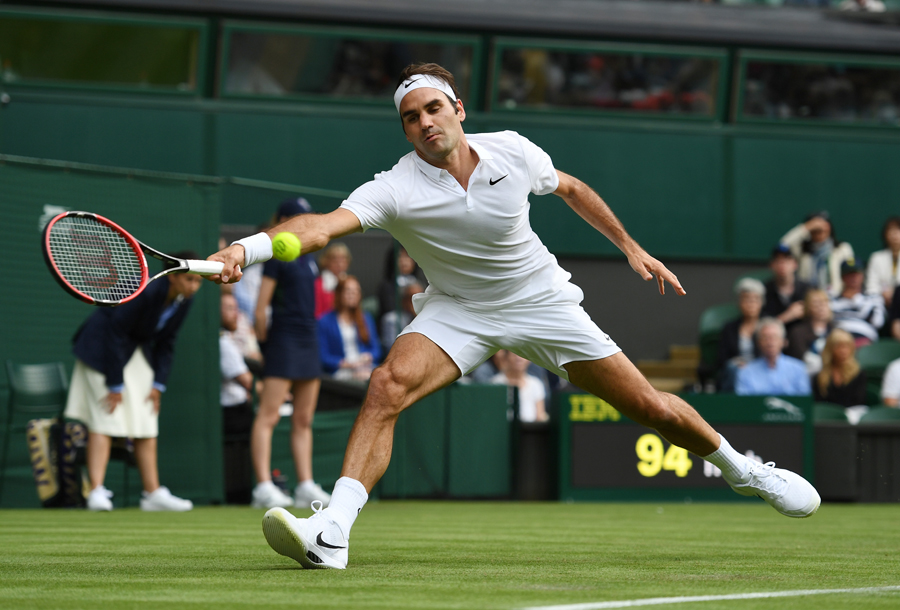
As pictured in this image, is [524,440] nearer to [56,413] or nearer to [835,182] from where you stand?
[56,413]

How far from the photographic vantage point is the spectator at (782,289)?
1388 centimetres

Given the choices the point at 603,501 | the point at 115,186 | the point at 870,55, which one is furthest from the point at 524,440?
the point at 870,55

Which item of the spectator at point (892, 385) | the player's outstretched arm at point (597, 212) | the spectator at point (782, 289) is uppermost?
the spectator at point (782, 289)

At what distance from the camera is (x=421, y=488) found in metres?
12.0

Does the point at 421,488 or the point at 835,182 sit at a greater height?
the point at 835,182

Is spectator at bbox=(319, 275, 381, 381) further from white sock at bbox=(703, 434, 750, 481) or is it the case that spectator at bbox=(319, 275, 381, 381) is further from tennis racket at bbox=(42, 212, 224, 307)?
tennis racket at bbox=(42, 212, 224, 307)

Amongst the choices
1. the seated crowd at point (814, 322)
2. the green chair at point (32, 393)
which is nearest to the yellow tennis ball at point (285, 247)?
the green chair at point (32, 393)

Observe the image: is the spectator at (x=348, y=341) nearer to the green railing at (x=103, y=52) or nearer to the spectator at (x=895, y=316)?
the green railing at (x=103, y=52)

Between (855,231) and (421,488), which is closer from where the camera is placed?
(421,488)

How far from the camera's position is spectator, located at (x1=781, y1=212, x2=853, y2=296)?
47.5ft

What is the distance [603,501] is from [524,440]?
97 cm

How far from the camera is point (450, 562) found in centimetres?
525

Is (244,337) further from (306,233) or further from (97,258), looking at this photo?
(306,233)

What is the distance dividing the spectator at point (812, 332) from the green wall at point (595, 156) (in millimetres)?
3349
